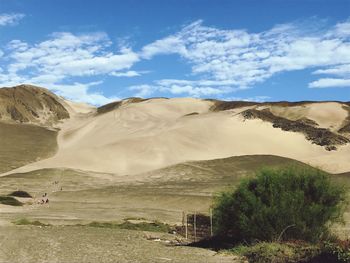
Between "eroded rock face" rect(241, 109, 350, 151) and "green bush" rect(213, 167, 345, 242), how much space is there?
127 m

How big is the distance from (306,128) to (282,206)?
145624 mm

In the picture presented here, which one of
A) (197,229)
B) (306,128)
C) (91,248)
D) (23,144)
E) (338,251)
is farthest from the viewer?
(306,128)

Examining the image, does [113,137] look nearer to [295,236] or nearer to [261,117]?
[261,117]

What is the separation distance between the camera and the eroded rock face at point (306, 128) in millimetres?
151625

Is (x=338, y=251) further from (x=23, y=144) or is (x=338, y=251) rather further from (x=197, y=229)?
(x=23, y=144)

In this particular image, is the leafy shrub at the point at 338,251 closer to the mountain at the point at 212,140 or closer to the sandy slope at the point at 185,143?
the mountain at the point at 212,140

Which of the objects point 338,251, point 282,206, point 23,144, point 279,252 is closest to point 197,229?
point 282,206

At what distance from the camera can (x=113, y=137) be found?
6806 inches

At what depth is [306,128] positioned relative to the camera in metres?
165

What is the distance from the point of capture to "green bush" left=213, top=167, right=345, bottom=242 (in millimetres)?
23562

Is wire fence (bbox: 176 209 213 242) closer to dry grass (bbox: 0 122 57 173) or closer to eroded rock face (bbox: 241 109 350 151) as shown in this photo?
dry grass (bbox: 0 122 57 173)

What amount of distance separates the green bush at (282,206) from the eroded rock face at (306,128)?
127m

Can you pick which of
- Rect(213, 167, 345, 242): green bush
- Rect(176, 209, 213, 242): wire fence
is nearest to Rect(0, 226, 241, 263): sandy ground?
Rect(176, 209, 213, 242): wire fence

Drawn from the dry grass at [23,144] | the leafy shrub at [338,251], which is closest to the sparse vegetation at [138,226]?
the leafy shrub at [338,251]
